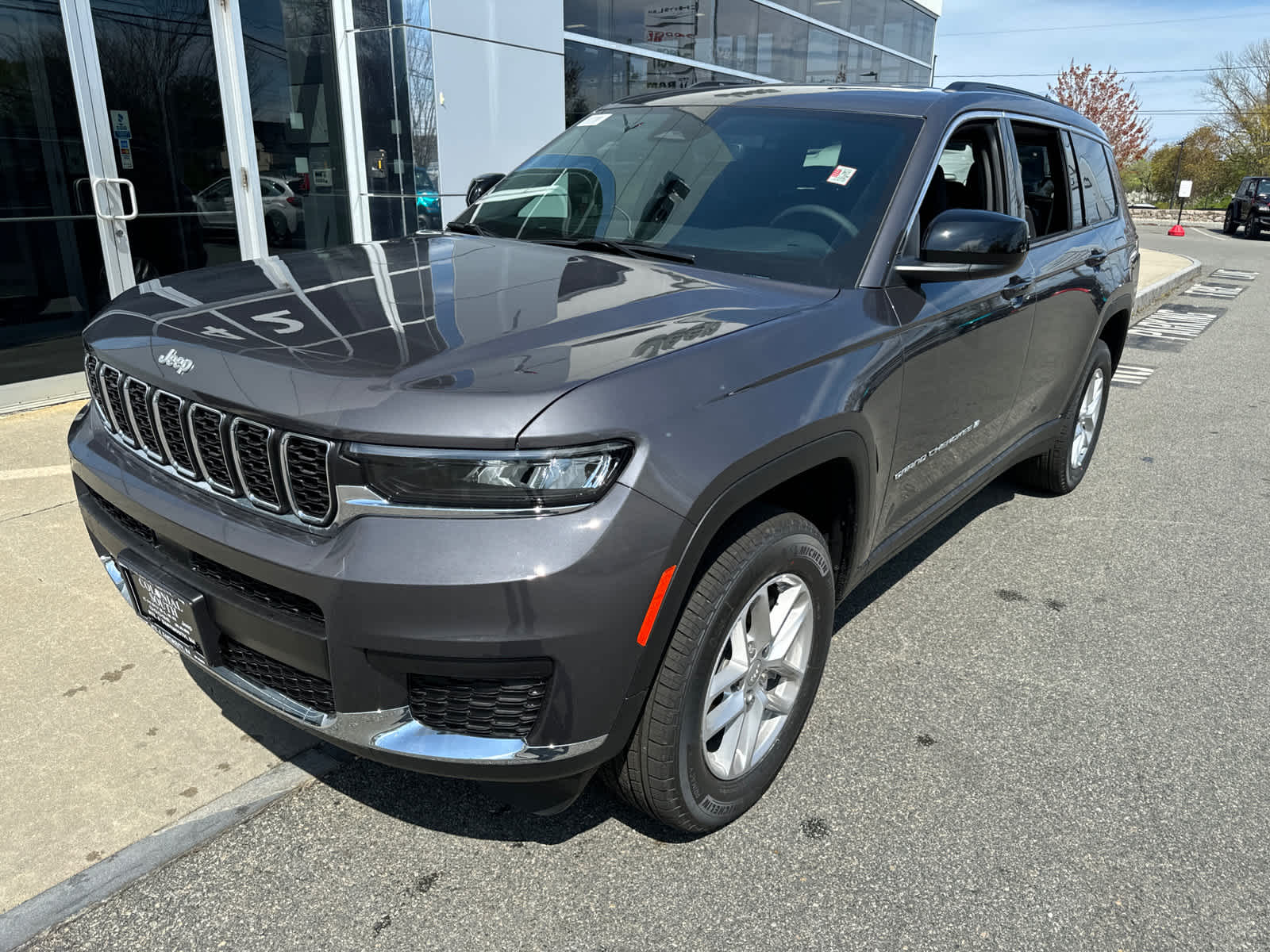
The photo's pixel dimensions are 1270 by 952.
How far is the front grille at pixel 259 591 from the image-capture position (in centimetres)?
193

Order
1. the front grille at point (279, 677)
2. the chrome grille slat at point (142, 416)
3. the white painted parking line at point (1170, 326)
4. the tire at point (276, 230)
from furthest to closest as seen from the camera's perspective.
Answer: the white painted parking line at point (1170, 326)
the tire at point (276, 230)
the chrome grille slat at point (142, 416)
the front grille at point (279, 677)

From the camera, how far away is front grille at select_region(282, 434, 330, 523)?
1.90 meters

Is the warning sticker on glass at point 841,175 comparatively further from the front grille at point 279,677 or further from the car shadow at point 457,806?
the front grille at point 279,677

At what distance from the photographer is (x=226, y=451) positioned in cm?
204

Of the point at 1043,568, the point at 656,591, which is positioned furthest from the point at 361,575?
the point at 1043,568

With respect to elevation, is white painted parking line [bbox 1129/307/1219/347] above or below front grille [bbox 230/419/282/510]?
below

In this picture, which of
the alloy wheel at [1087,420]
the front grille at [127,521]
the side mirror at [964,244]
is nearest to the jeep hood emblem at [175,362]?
the front grille at [127,521]

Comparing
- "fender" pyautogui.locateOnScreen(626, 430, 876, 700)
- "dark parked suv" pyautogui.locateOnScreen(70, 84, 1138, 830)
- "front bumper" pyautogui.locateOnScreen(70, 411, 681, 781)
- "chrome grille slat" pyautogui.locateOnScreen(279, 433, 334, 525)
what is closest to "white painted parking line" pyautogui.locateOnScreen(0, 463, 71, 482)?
"dark parked suv" pyautogui.locateOnScreen(70, 84, 1138, 830)

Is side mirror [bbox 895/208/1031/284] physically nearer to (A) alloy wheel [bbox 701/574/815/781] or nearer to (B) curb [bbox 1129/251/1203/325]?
(A) alloy wheel [bbox 701/574/815/781]

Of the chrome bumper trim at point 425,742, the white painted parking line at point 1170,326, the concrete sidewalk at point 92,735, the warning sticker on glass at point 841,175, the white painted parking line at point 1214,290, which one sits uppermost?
the warning sticker on glass at point 841,175

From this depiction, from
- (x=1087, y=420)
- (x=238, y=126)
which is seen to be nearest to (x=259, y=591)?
(x=1087, y=420)

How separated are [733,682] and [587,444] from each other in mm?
Answer: 839

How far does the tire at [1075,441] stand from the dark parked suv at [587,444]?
4.96 ft

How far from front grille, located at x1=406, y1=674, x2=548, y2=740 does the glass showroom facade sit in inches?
152
